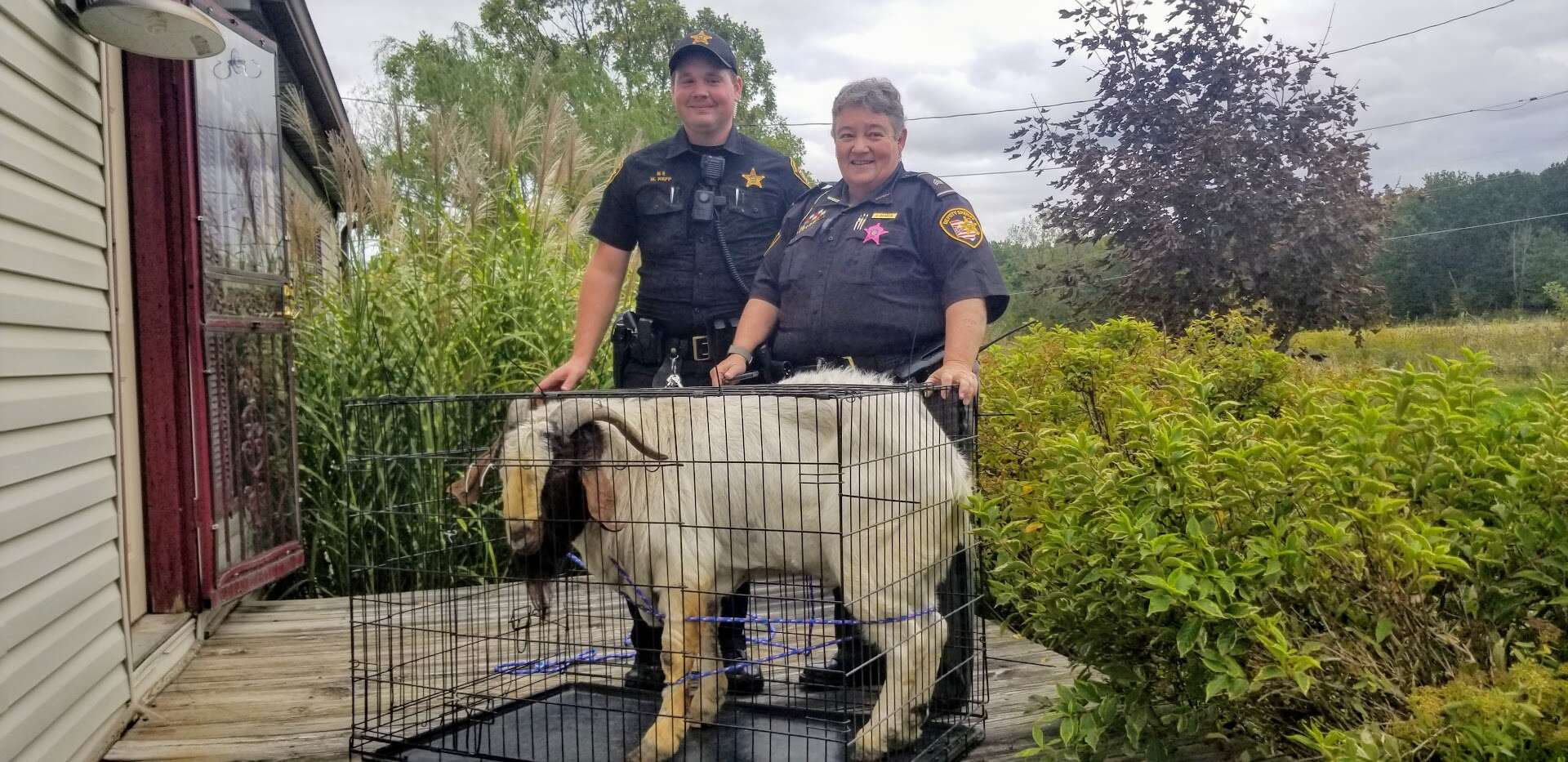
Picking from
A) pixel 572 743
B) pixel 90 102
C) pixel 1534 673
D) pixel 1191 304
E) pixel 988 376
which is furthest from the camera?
pixel 1191 304

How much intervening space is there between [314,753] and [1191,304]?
568cm

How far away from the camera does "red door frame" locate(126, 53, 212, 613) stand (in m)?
3.68

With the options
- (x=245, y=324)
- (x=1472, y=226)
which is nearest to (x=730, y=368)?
(x=245, y=324)

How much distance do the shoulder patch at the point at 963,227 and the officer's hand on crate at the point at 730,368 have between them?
770 mm

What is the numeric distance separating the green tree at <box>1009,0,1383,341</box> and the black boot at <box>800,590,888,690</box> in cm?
391

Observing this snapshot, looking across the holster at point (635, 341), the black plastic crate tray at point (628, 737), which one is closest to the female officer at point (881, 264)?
the holster at point (635, 341)

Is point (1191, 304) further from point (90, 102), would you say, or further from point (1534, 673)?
point (90, 102)

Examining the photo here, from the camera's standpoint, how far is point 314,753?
3.01m

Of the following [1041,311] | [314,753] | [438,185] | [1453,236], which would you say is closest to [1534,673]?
[314,753]

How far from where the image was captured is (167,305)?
3.75 metres

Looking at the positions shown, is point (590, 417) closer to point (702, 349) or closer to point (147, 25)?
point (702, 349)

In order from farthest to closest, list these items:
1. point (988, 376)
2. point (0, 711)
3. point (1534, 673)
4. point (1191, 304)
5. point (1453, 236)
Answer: point (1453, 236), point (1191, 304), point (988, 376), point (0, 711), point (1534, 673)

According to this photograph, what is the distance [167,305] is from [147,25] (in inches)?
46.9

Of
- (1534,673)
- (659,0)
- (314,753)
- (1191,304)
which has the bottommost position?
(314,753)
